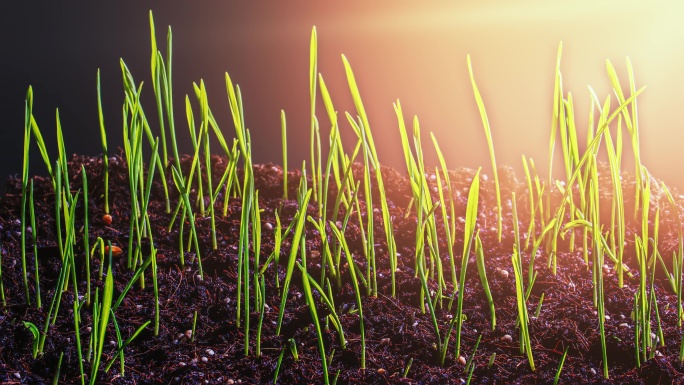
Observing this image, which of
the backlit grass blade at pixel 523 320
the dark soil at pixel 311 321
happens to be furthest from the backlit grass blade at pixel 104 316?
the backlit grass blade at pixel 523 320

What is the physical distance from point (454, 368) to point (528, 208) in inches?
22.6

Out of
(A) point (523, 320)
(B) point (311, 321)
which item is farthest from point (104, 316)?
(A) point (523, 320)

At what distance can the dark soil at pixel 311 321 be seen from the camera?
101 cm

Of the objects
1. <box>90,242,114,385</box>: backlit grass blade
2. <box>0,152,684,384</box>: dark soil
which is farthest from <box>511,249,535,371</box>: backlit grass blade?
<box>90,242,114,385</box>: backlit grass blade

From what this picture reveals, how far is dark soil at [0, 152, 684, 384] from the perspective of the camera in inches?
39.8

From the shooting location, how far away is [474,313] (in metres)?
1.15

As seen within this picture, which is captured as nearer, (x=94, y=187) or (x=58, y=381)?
(x=58, y=381)

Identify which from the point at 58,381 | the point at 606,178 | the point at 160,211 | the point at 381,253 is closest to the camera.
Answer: the point at 58,381

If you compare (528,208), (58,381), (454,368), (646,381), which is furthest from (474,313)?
(58,381)

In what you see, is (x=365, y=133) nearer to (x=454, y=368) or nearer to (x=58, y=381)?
(x=454, y=368)

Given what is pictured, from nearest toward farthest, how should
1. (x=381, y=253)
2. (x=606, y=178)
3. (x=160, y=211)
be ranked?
(x=381, y=253) < (x=160, y=211) < (x=606, y=178)

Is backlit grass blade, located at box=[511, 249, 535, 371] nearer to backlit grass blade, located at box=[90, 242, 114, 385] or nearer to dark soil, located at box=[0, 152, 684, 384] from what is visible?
dark soil, located at box=[0, 152, 684, 384]

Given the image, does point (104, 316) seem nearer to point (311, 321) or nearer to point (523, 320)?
point (311, 321)

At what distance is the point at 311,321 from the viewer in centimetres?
112
